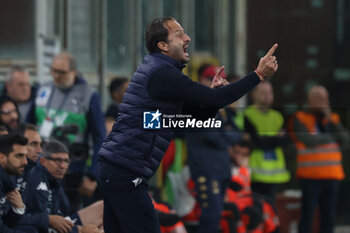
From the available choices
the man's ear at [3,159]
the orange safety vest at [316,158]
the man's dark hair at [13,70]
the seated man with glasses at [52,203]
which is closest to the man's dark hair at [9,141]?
the man's ear at [3,159]

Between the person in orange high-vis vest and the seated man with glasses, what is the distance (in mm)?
3460

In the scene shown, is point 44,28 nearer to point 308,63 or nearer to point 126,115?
point 126,115

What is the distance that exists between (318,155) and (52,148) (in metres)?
3.61

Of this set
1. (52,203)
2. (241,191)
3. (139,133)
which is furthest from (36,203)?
(241,191)

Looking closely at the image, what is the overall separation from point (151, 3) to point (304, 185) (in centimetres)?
346

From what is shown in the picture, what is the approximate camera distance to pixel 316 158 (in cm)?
1327

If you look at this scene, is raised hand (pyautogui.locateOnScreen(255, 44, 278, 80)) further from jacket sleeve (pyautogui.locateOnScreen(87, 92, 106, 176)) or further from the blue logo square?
jacket sleeve (pyautogui.locateOnScreen(87, 92, 106, 176))

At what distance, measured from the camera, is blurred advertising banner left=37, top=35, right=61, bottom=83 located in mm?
13102

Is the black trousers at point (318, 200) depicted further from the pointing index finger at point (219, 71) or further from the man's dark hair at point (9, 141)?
the pointing index finger at point (219, 71)

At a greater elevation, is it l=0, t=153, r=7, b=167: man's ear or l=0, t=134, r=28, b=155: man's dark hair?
l=0, t=134, r=28, b=155: man's dark hair

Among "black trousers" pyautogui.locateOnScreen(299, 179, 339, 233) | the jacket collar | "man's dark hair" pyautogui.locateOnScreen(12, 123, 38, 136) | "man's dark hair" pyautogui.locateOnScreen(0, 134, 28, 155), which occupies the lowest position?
"black trousers" pyautogui.locateOnScreen(299, 179, 339, 233)

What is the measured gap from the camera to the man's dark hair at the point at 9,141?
9523 mm

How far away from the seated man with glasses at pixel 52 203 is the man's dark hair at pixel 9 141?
0.40 m

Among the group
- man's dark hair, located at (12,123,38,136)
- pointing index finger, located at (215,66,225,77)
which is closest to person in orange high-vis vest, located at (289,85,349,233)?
man's dark hair, located at (12,123,38,136)
